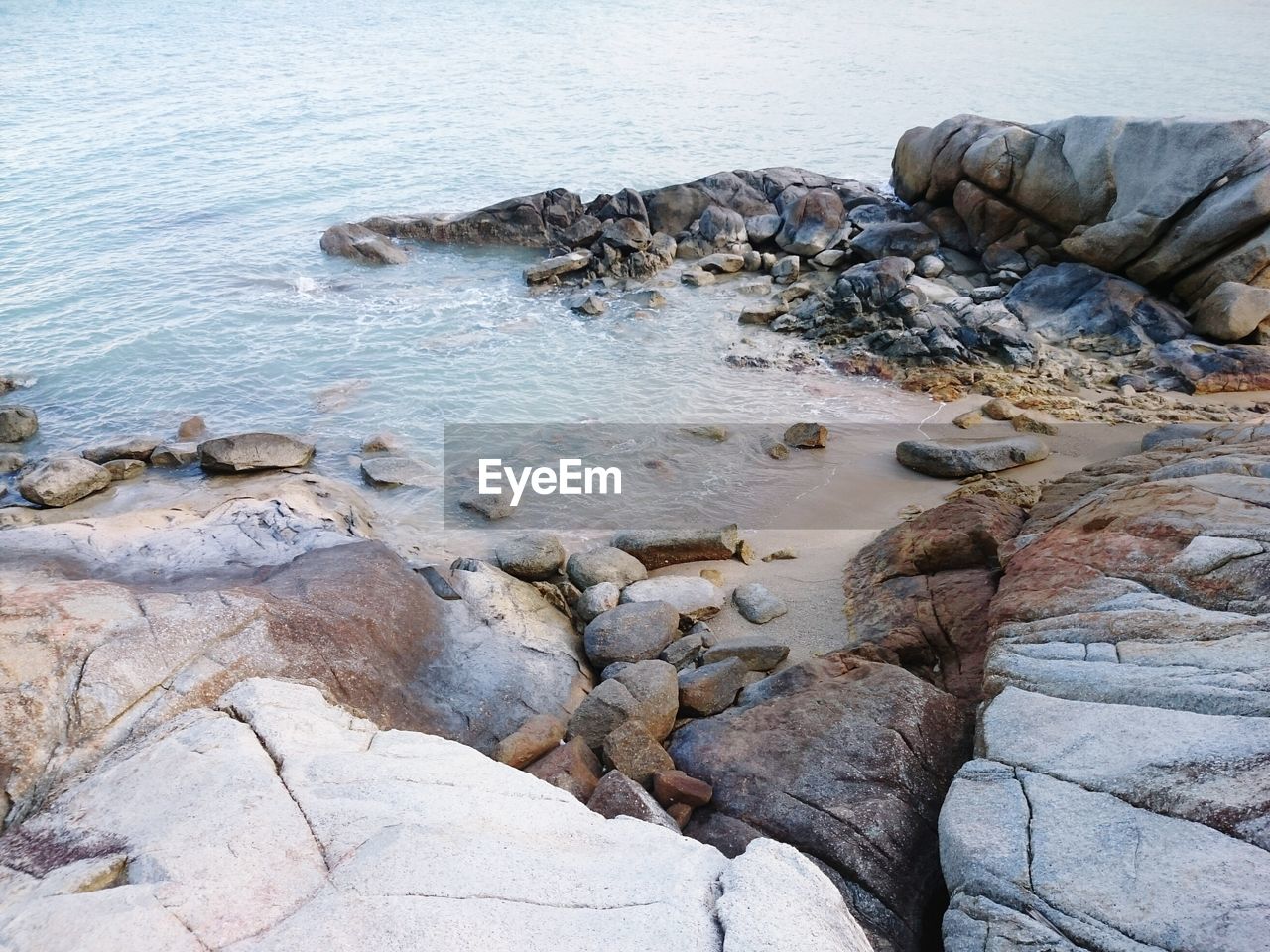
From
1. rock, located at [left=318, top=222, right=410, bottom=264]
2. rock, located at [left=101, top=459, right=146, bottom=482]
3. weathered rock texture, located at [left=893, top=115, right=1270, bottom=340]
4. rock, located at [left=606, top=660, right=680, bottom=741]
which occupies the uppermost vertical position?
weathered rock texture, located at [left=893, top=115, right=1270, bottom=340]

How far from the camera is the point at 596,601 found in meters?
7.90

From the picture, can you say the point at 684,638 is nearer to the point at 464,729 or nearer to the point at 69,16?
the point at 464,729

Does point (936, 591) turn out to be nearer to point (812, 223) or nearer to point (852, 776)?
point (852, 776)

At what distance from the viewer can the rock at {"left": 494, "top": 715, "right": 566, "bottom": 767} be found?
18.3ft

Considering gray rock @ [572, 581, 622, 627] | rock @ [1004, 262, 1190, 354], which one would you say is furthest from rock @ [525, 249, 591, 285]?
gray rock @ [572, 581, 622, 627]

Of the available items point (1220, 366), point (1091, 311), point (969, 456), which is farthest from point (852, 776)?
point (1091, 311)

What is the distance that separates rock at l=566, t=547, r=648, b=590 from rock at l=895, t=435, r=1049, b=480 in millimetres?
3687

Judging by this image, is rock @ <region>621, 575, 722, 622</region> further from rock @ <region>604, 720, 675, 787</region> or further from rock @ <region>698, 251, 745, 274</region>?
rock @ <region>698, 251, 745, 274</region>

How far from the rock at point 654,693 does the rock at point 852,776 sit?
0.83 ft

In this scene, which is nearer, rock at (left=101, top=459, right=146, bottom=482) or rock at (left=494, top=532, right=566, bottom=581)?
rock at (left=494, top=532, right=566, bottom=581)

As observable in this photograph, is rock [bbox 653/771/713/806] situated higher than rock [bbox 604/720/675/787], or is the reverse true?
rock [bbox 653/771/713/806]

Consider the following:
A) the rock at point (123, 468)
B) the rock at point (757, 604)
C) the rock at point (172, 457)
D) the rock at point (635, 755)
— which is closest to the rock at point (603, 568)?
the rock at point (757, 604)

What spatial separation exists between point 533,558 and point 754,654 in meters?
2.52

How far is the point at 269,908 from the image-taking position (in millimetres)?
3234
